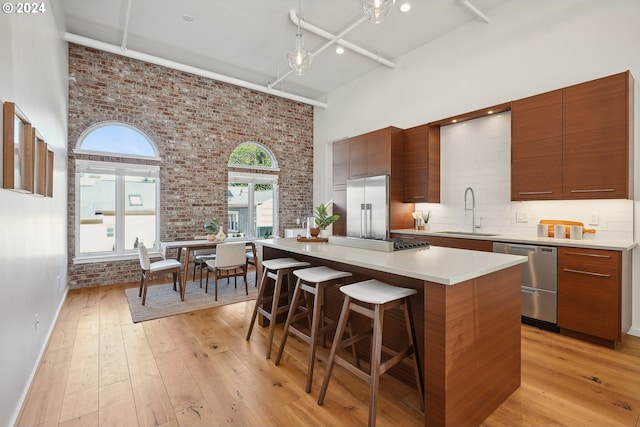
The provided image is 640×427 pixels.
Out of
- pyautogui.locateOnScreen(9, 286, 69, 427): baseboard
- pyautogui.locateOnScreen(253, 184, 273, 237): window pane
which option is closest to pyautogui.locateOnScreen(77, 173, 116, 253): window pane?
pyautogui.locateOnScreen(9, 286, 69, 427): baseboard

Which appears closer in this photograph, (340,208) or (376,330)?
(376,330)

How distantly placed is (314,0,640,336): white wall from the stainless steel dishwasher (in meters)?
0.74

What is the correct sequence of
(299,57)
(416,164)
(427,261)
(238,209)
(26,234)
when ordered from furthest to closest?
(238,209) < (416,164) < (299,57) < (26,234) < (427,261)

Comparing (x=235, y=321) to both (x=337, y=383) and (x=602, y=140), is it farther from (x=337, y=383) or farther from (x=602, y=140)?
(x=602, y=140)

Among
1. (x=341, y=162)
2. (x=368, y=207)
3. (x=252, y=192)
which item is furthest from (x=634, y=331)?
(x=252, y=192)

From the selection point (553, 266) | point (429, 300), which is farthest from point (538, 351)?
point (429, 300)

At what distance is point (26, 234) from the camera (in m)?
2.14

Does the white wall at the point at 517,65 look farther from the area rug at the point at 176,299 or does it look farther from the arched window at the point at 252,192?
the area rug at the point at 176,299

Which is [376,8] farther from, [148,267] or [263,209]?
[263,209]

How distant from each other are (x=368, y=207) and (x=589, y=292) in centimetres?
309

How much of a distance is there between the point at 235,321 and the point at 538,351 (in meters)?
3.01

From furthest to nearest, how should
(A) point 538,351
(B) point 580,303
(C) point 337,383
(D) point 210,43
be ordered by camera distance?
(D) point 210,43 → (B) point 580,303 → (A) point 538,351 → (C) point 337,383

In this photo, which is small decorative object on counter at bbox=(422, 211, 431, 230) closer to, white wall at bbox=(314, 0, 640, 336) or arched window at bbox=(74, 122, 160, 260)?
white wall at bbox=(314, 0, 640, 336)

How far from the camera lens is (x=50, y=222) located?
3.12 metres
